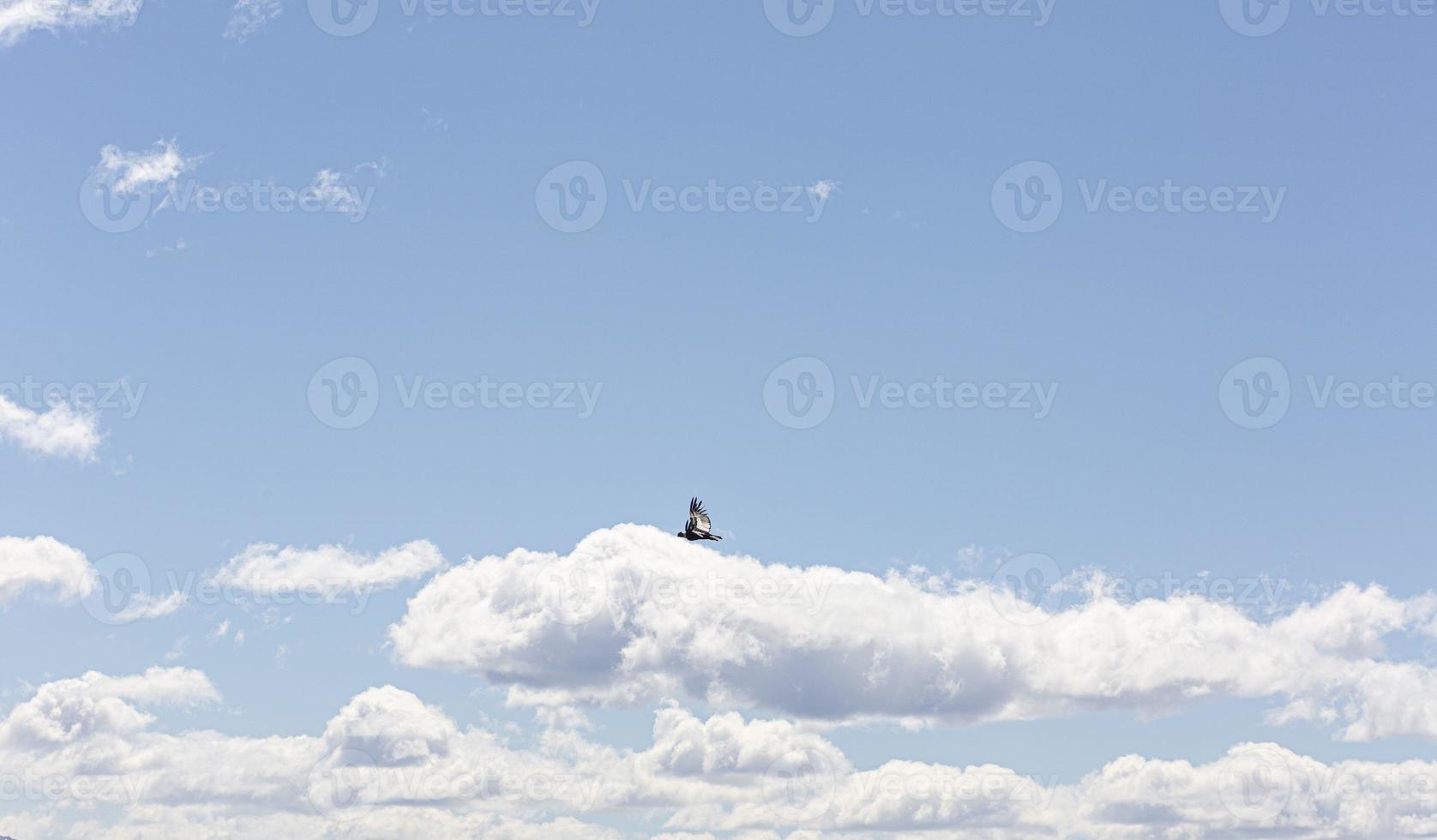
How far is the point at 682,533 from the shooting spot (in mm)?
115625
